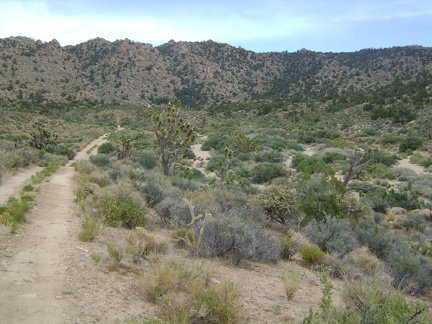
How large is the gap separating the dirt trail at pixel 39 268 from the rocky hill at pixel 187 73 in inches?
2513

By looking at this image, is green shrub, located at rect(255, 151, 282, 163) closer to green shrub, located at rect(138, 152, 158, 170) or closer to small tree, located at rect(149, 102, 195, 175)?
green shrub, located at rect(138, 152, 158, 170)

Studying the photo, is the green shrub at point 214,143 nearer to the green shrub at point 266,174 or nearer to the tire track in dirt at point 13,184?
the green shrub at point 266,174

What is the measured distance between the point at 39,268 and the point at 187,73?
99.6m

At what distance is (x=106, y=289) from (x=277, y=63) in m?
110

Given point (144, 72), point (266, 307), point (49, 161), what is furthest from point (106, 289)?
point (144, 72)

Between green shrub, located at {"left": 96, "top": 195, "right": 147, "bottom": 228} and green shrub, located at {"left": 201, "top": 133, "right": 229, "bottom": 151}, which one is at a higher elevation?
green shrub, located at {"left": 96, "top": 195, "right": 147, "bottom": 228}

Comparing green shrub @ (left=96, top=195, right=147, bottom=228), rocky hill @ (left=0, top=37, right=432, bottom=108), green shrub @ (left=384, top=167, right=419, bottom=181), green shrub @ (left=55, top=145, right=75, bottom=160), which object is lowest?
green shrub @ (left=384, top=167, right=419, bottom=181)

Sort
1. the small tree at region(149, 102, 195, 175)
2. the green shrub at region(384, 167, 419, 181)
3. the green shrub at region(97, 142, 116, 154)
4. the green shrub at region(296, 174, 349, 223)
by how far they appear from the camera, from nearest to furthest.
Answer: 1. the green shrub at region(296, 174, 349, 223)
2. the small tree at region(149, 102, 195, 175)
3. the green shrub at region(384, 167, 419, 181)
4. the green shrub at region(97, 142, 116, 154)

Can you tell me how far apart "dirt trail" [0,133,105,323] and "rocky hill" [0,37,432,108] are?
209ft

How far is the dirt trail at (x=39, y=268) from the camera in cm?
505

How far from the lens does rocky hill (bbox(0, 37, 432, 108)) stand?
79000mm

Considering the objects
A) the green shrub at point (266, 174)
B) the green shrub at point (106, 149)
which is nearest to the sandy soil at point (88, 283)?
the green shrub at point (266, 174)

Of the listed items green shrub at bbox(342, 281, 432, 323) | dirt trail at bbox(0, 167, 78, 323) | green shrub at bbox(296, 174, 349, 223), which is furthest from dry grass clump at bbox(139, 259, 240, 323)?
green shrub at bbox(296, 174, 349, 223)

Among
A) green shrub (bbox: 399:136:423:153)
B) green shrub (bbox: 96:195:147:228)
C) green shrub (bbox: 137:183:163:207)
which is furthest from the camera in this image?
green shrub (bbox: 399:136:423:153)
